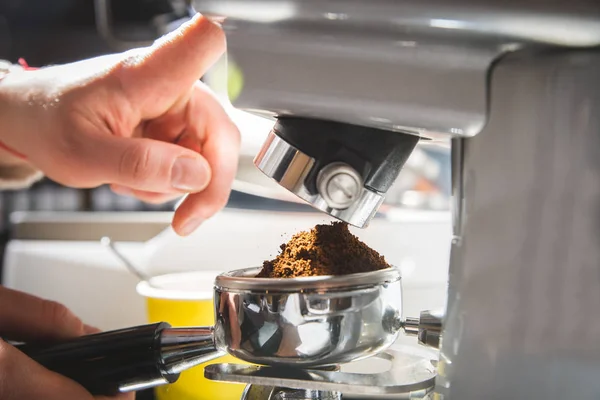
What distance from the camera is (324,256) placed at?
0.33 meters

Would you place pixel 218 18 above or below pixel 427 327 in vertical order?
above

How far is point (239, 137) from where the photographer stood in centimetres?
59

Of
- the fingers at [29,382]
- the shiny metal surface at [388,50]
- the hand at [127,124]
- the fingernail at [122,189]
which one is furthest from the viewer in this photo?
the fingernail at [122,189]

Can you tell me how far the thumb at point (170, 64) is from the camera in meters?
0.43

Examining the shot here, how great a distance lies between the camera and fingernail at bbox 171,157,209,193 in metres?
0.52

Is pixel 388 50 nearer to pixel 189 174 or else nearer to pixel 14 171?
pixel 189 174

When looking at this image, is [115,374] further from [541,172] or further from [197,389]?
[541,172]

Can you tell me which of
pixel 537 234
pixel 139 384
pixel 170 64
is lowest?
pixel 139 384

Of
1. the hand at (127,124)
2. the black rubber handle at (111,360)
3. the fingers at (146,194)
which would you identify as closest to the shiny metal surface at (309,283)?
the black rubber handle at (111,360)

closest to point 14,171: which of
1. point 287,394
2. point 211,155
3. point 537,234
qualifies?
point 211,155

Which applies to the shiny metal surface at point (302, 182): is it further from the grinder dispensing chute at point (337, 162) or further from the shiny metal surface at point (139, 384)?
the shiny metal surface at point (139, 384)

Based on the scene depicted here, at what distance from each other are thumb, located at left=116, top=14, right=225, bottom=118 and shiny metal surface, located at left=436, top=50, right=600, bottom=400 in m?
0.21

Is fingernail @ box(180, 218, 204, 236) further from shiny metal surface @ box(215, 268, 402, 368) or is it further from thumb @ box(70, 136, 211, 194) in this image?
shiny metal surface @ box(215, 268, 402, 368)

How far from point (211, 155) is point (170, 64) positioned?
0.13 meters
